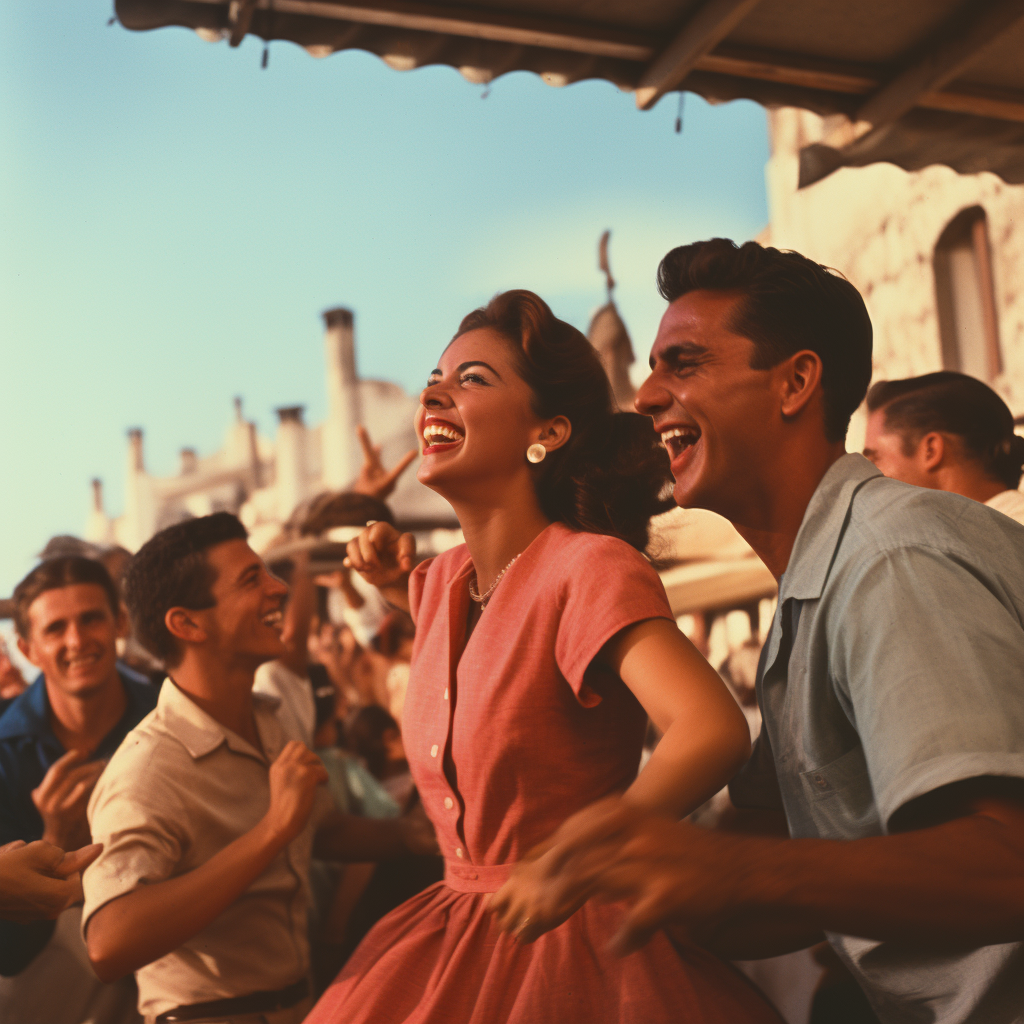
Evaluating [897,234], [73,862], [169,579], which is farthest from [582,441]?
[897,234]

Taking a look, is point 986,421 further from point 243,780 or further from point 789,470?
point 243,780

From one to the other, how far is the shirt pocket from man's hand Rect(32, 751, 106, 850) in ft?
5.94

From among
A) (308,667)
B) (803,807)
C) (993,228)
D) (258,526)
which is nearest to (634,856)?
(803,807)

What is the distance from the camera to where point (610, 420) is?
1838mm

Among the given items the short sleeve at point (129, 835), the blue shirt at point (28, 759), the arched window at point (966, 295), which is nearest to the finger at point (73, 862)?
the short sleeve at point (129, 835)

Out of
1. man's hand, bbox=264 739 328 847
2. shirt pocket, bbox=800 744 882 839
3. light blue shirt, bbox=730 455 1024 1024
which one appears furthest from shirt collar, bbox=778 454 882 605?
man's hand, bbox=264 739 328 847

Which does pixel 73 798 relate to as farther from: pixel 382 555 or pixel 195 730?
pixel 382 555

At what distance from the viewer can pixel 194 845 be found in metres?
2.18

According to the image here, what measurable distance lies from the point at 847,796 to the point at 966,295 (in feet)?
13.3

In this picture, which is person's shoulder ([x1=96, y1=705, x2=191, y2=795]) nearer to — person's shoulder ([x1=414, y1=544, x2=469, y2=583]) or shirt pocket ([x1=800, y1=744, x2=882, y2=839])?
person's shoulder ([x1=414, y1=544, x2=469, y2=583])

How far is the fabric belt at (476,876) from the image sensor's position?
59.4 inches

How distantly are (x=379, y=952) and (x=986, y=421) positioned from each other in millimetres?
2012

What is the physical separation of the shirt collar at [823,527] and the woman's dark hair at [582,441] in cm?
35

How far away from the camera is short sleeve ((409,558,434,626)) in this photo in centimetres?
191
